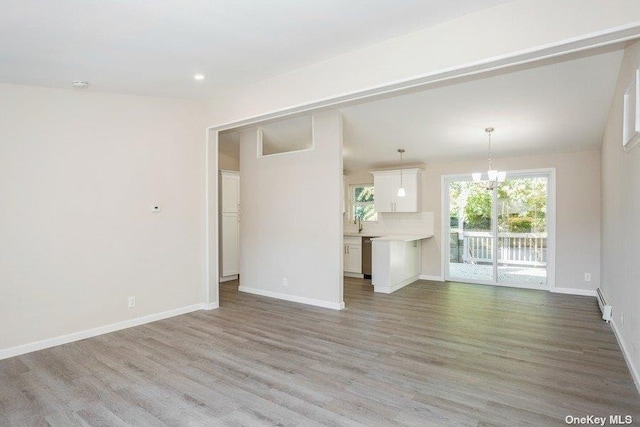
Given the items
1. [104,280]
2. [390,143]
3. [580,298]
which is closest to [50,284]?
[104,280]

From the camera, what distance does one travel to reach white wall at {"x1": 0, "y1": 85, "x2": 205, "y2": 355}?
129 inches

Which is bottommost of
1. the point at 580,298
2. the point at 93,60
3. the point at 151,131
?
the point at 580,298

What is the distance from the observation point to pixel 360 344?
138 inches

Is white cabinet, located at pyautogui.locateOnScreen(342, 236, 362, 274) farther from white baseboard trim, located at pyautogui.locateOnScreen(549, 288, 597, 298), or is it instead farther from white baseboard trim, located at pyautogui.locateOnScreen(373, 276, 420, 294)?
white baseboard trim, located at pyautogui.locateOnScreen(549, 288, 597, 298)

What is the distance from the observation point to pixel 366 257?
6895mm

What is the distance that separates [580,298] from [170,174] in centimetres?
616

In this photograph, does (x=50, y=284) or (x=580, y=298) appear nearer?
(x=50, y=284)

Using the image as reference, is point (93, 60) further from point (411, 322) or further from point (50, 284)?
point (411, 322)

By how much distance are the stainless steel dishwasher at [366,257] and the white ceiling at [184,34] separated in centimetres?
408

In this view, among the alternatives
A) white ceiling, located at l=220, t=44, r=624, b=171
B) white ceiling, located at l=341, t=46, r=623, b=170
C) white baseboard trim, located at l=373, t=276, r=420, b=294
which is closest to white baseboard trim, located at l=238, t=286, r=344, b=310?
white baseboard trim, located at l=373, t=276, r=420, b=294

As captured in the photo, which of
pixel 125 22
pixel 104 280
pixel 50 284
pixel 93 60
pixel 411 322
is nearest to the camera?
pixel 125 22

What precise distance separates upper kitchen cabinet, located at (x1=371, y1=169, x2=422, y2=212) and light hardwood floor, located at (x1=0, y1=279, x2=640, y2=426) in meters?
2.71

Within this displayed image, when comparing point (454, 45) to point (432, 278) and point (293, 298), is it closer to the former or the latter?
point (293, 298)

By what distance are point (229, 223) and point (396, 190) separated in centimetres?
325
